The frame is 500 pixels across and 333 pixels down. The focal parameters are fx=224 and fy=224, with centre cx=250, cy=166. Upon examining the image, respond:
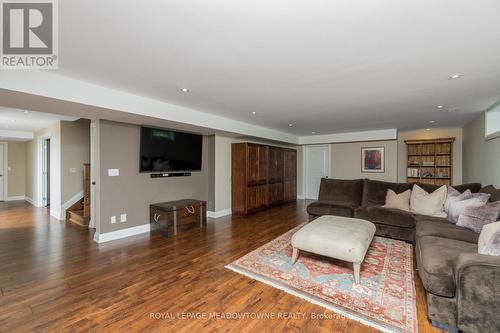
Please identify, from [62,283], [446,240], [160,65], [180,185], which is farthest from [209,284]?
[180,185]

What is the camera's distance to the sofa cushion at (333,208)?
4211 mm

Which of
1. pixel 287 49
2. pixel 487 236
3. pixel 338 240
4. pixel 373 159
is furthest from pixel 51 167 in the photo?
pixel 373 159

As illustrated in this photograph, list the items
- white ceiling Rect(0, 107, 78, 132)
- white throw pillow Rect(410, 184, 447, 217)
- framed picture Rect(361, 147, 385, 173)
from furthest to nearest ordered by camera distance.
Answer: framed picture Rect(361, 147, 385, 173) < white ceiling Rect(0, 107, 78, 132) < white throw pillow Rect(410, 184, 447, 217)

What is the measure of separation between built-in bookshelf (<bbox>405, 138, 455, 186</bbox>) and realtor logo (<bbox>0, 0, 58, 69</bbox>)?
321 inches

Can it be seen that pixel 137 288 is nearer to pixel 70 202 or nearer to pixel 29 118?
pixel 70 202

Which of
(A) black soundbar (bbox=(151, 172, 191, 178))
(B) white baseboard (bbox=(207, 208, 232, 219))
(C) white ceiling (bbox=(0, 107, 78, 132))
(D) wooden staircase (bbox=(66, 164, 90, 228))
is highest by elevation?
(C) white ceiling (bbox=(0, 107, 78, 132))

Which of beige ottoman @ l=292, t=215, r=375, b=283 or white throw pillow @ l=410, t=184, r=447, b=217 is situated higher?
white throw pillow @ l=410, t=184, r=447, b=217

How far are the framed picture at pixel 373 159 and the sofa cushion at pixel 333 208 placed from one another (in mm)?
3073

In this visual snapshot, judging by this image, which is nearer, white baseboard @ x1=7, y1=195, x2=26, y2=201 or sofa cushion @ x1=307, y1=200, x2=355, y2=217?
sofa cushion @ x1=307, y1=200, x2=355, y2=217

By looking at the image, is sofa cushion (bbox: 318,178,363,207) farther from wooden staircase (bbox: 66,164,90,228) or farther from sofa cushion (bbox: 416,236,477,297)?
wooden staircase (bbox: 66,164,90,228)

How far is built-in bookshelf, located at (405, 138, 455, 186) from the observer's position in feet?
21.0

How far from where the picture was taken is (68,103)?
2658 mm

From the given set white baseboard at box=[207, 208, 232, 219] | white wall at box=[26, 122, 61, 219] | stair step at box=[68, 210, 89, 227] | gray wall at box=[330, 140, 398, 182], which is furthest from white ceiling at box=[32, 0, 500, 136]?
white wall at box=[26, 122, 61, 219]

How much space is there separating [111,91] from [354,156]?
22.3 ft
